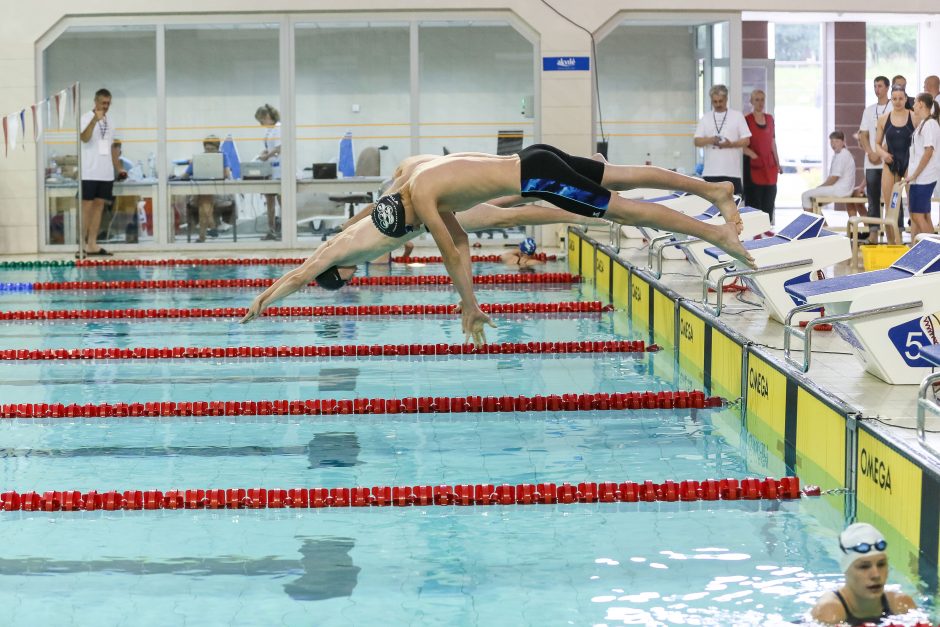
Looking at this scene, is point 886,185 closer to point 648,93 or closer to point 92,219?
point 648,93

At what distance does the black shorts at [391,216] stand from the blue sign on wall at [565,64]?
31.2ft

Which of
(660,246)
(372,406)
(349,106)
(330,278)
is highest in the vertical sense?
(349,106)

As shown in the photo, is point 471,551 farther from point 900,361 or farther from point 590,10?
point 590,10

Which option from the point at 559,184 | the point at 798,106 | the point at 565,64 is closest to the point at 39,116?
the point at 565,64

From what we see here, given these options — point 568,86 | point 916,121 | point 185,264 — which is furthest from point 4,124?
point 916,121

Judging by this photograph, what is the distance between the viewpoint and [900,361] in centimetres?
584

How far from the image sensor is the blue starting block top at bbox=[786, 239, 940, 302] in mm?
5895

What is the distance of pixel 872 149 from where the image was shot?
13055 millimetres

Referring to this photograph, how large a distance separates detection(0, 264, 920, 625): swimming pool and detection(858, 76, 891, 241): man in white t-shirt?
16.9ft

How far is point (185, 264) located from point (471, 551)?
1009 centimetres

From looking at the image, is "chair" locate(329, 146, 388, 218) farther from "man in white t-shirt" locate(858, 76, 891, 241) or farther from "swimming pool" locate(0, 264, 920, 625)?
"swimming pool" locate(0, 264, 920, 625)

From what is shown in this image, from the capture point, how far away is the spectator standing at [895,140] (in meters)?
11.9

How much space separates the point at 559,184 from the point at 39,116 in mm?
10016

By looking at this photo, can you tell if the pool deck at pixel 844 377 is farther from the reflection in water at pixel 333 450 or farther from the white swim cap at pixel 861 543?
the reflection in water at pixel 333 450
